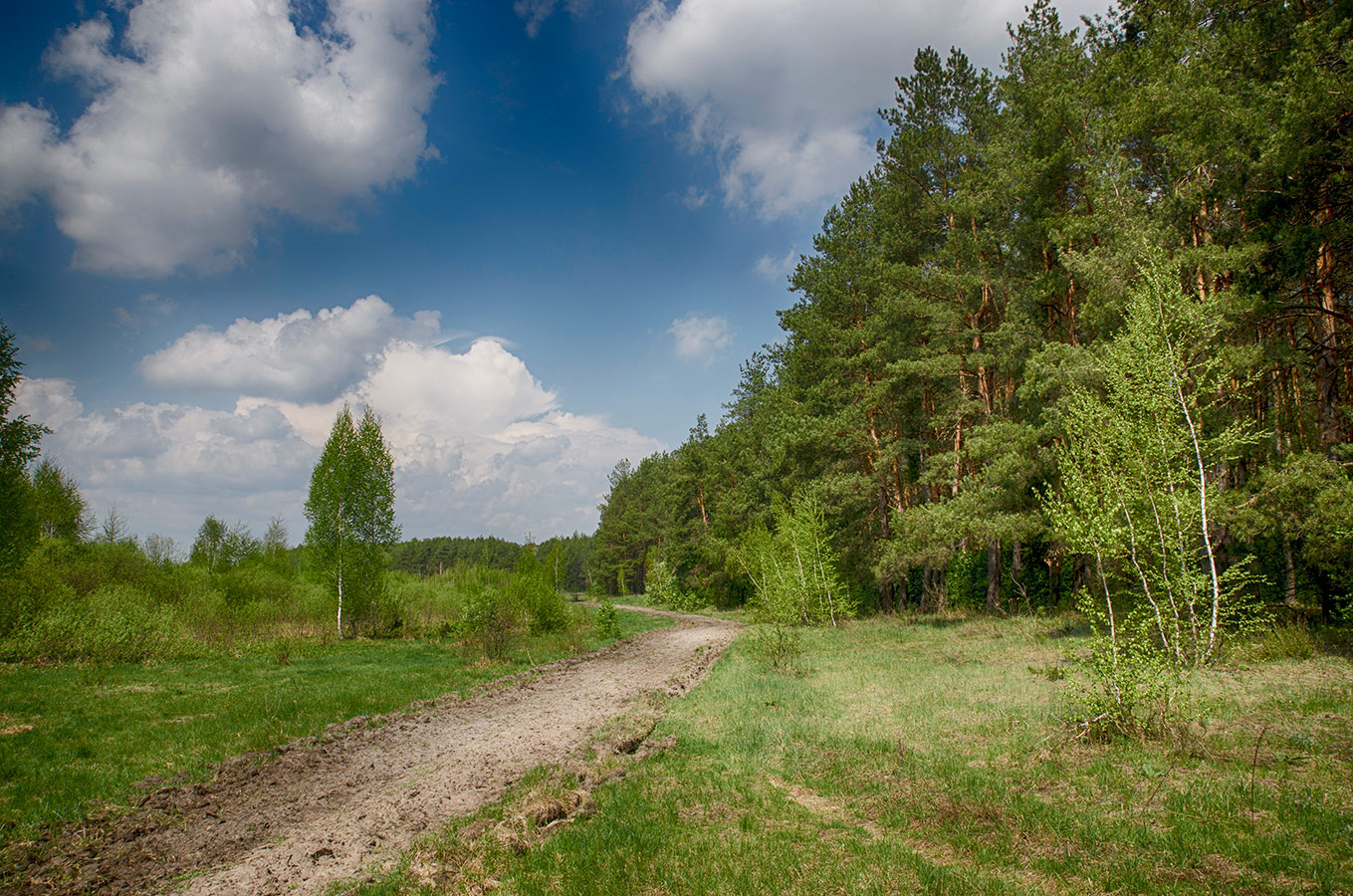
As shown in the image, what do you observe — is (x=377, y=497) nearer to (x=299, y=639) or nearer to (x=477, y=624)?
(x=299, y=639)

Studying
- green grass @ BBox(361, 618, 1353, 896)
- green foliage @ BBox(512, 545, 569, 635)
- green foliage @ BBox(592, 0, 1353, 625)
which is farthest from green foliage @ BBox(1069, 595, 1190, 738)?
green foliage @ BBox(512, 545, 569, 635)

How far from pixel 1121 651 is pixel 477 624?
19.7m

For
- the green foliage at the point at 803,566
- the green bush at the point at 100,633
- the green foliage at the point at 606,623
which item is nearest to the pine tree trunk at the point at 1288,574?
the green foliage at the point at 803,566

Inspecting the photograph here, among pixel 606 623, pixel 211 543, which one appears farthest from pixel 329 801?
pixel 211 543

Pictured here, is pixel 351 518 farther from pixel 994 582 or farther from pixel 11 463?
pixel 994 582

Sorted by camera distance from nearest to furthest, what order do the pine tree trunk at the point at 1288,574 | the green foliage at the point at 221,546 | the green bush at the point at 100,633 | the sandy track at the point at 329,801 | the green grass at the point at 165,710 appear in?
the sandy track at the point at 329,801, the green grass at the point at 165,710, the pine tree trunk at the point at 1288,574, the green bush at the point at 100,633, the green foliage at the point at 221,546

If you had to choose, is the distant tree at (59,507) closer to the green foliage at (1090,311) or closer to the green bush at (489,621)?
the green bush at (489,621)

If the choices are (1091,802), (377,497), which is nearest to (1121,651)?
(1091,802)

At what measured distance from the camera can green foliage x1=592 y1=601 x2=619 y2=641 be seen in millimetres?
26227

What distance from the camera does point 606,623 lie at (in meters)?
26.8

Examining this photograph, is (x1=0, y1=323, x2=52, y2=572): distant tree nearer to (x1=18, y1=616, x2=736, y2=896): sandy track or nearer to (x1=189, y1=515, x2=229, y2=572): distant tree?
(x1=18, y1=616, x2=736, y2=896): sandy track

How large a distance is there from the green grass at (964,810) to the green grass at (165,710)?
219 inches

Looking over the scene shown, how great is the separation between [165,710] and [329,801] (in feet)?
24.1

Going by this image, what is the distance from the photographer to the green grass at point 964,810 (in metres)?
4.51
